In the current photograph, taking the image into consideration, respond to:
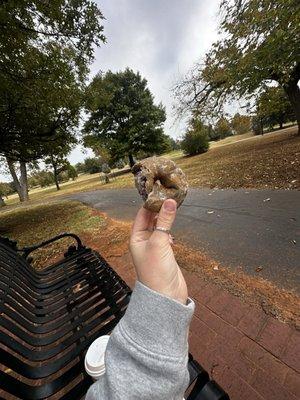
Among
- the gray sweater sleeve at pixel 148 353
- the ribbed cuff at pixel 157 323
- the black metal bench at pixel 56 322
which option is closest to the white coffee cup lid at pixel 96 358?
the black metal bench at pixel 56 322

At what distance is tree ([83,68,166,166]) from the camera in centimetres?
2755

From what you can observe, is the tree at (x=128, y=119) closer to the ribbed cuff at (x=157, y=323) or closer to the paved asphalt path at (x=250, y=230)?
the paved asphalt path at (x=250, y=230)

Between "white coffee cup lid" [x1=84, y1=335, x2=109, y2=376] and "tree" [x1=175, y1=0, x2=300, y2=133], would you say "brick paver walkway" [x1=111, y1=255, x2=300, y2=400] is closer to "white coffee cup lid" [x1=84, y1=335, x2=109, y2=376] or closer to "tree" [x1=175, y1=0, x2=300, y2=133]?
"white coffee cup lid" [x1=84, y1=335, x2=109, y2=376]

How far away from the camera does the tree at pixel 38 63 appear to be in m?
6.24

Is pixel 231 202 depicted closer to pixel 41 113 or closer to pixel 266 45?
pixel 266 45

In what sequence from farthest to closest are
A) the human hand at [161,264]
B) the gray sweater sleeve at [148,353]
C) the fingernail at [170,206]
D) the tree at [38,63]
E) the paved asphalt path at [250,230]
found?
1. the tree at [38,63]
2. the paved asphalt path at [250,230]
3. the fingernail at [170,206]
4. the human hand at [161,264]
5. the gray sweater sleeve at [148,353]

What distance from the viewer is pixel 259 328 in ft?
7.28

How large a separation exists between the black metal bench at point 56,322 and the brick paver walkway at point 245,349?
365 mm

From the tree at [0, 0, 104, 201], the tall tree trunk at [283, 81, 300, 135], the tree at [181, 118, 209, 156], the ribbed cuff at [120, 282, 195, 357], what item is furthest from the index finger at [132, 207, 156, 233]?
the tree at [181, 118, 209, 156]

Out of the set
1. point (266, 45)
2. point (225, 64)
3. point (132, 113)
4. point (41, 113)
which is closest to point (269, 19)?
point (266, 45)

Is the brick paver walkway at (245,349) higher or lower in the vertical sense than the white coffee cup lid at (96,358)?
lower

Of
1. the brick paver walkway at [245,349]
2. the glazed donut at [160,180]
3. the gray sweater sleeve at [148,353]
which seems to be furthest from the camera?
the brick paver walkway at [245,349]

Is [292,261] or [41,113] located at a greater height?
[41,113]

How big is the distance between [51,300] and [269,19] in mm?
8223
